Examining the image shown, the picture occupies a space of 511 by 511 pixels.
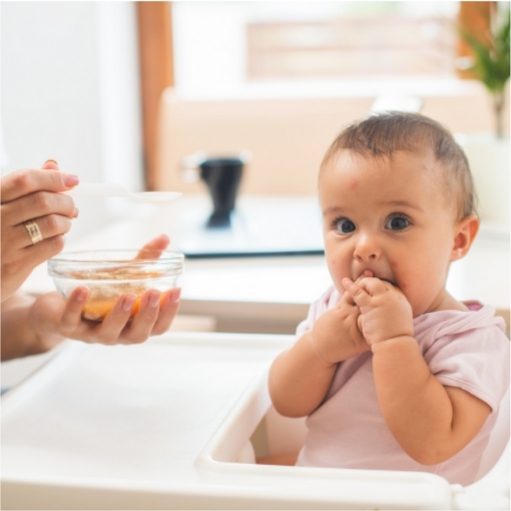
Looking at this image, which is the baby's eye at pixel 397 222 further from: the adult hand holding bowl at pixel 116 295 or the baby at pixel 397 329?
the adult hand holding bowl at pixel 116 295

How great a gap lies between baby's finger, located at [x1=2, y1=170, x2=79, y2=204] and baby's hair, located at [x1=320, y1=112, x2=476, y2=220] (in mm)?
244

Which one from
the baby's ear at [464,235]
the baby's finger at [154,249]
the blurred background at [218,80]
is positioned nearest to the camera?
the baby's ear at [464,235]

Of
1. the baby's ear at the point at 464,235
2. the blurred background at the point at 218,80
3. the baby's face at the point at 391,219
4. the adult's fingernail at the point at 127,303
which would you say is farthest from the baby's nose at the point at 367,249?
the blurred background at the point at 218,80

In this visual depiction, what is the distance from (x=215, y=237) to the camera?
156 centimetres

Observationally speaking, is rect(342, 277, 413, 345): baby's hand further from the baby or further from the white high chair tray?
the white high chair tray

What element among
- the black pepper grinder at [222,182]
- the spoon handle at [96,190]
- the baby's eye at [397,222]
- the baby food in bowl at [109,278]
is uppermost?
the spoon handle at [96,190]

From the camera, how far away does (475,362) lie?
75 cm

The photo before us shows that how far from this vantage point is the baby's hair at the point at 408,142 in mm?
781

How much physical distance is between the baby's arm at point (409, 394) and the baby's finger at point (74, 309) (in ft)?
0.85

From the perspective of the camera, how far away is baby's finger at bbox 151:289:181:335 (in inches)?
33.6

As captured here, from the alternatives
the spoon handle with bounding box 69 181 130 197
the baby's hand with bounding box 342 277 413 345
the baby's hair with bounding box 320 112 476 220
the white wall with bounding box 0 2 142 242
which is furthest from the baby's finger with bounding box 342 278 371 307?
the white wall with bounding box 0 2 142 242

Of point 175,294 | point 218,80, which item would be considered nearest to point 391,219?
point 175,294

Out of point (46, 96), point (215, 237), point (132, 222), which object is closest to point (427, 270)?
point (215, 237)

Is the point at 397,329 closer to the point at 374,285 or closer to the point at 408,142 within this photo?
the point at 374,285
